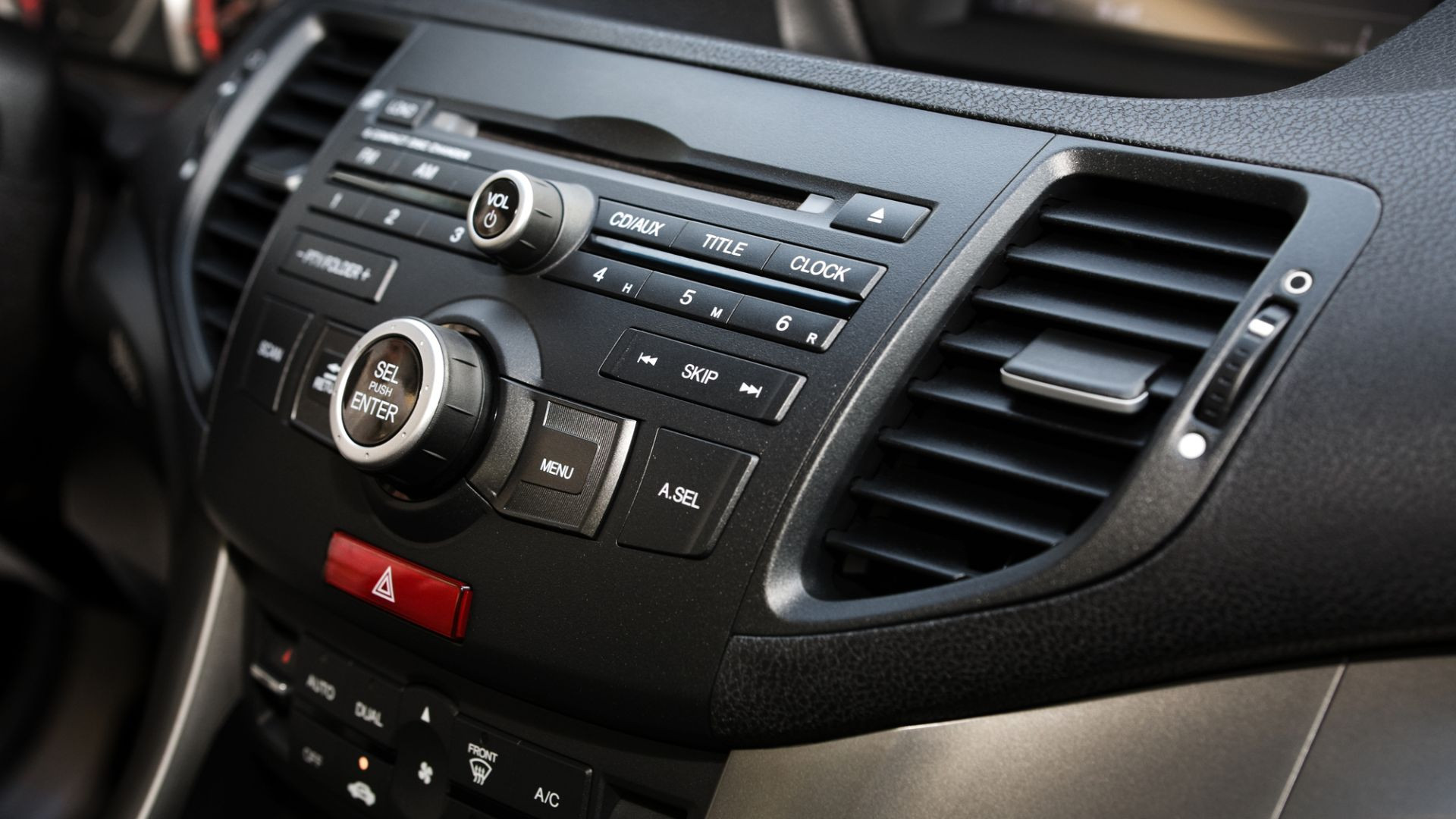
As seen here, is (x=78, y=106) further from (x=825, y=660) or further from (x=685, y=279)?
(x=825, y=660)

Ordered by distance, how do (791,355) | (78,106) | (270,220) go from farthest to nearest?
(78,106), (270,220), (791,355)

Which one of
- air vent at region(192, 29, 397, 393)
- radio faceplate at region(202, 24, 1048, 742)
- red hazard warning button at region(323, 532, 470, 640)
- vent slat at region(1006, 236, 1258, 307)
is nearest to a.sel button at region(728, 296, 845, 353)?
radio faceplate at region(202, 24, 1048, 742)

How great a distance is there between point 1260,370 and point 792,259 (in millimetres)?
247

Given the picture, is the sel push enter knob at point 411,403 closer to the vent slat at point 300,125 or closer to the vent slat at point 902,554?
the vent slat at point 902,554

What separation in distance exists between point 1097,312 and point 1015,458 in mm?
86

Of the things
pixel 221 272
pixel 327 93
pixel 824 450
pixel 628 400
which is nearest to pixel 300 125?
Result: pixel 327 93

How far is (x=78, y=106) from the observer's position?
1.28 metres

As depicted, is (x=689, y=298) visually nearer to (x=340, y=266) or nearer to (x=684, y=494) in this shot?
(x=684, y=494)

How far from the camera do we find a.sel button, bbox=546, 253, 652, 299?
68 centimetres

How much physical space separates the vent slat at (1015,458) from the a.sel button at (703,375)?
2.4 inches

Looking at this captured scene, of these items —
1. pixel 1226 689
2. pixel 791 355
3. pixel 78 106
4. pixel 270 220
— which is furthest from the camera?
pixel 78 106

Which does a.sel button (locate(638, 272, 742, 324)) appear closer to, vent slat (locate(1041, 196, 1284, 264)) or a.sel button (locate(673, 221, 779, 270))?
a.sel button (locate(673, 221, 779, 270))

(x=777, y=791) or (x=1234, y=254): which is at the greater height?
(x=1234, y=254)

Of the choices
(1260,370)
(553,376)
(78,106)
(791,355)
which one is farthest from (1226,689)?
(78,106)
